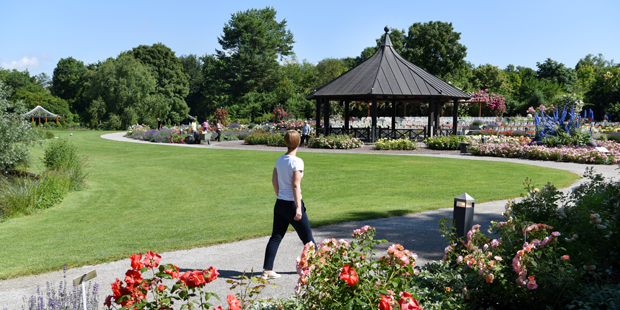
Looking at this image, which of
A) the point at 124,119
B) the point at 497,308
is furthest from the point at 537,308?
the point at 124,119

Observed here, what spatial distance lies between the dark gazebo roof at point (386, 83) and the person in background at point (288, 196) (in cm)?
1902

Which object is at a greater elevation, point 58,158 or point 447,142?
point 447,142

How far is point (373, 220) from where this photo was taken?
7.44 m

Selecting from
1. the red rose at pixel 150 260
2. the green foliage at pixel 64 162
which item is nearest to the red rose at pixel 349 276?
the red rose at pixel 150 260

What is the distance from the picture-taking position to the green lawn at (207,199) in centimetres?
636

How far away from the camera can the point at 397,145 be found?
22188 millimetres

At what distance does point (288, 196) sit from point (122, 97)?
168ft

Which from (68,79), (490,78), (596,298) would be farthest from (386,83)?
(68,79)

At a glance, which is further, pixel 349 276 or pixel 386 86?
pixel 386 86

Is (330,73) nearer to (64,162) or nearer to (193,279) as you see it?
(64,162)

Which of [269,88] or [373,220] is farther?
[269,88]

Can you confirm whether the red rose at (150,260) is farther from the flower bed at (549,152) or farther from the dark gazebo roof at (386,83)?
the dark gazebo roof at (386,83)

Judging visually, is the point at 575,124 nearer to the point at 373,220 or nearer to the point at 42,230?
the point at 373,220

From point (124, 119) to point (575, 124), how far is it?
46.5 meters
